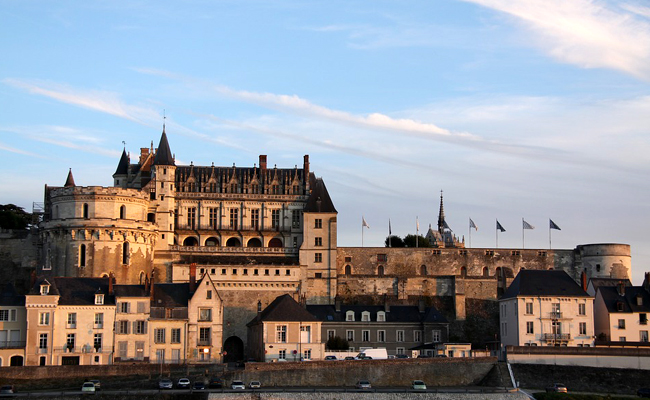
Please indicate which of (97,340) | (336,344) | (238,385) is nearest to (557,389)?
(336,344)

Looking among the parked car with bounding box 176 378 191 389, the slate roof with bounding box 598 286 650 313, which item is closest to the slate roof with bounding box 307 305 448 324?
the slate roof with bounding box 598 286 650 313

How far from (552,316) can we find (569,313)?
1259 mm

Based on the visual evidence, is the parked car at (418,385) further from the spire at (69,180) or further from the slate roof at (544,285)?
the spire at (69,180)

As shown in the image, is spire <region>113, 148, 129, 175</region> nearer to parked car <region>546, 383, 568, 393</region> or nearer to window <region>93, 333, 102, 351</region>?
window <region>93, 333, 102, 351</region>

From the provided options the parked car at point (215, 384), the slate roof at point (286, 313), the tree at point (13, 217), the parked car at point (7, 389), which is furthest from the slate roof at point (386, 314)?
the tree at point (13, 217)

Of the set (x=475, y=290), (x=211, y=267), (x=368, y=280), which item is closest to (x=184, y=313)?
(x=211, y=267)

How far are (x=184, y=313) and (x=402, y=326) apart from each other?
1627 centimetres

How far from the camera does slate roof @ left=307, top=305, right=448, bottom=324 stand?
262 feet

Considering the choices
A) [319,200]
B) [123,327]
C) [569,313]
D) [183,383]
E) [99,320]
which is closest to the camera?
[183,383]

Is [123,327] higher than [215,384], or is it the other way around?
[123,327]

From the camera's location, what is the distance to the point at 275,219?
9438 centimetres

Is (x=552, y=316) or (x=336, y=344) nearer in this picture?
(x=552, y=316)

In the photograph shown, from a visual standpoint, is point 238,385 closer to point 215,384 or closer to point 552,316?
point 215,384

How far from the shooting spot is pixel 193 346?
74000 mm
